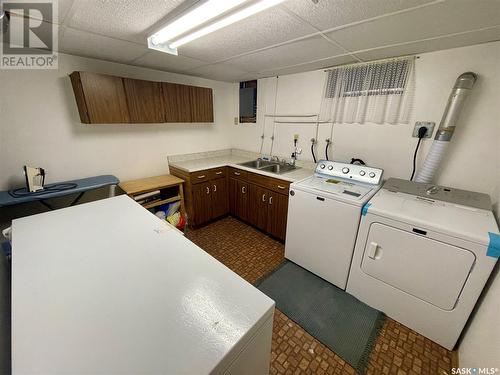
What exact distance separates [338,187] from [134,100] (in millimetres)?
2442

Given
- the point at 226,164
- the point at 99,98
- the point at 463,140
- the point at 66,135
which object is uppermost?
the point at 99,98

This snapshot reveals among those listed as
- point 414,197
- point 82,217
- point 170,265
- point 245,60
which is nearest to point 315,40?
point 245,60

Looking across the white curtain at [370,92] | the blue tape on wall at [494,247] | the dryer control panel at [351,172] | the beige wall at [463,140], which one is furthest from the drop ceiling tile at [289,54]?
the blue tape on wall at [494,247]

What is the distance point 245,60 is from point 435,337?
295 centimetres


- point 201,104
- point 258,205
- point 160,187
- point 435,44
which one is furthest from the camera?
point 201,104

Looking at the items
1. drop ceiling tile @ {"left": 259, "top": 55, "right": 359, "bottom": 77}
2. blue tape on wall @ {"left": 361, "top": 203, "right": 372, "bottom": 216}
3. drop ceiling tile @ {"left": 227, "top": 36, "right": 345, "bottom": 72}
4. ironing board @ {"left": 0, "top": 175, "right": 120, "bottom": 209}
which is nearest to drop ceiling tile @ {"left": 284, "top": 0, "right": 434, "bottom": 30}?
drop ceiling tile @ {"left": 227, "top": 36, "right": 345, "bottom": 72}

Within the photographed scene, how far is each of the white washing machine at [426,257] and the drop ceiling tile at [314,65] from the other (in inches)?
56.5

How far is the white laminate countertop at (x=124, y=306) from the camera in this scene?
0.61 m

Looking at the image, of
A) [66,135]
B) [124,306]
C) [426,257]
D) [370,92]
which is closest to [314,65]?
[370,92]

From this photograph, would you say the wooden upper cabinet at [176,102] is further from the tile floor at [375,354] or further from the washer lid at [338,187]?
the tile floor at [375,354]

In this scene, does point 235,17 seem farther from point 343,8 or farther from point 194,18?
point 343,8

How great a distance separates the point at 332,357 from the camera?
141 centimetres

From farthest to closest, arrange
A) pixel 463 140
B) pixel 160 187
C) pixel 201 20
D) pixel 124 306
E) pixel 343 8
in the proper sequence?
1. pixel 160 187
2. pixel 463 140
3. pixel 201 20
4. pixel 343 8
5. pixel 124 306

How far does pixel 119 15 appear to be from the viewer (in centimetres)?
124
